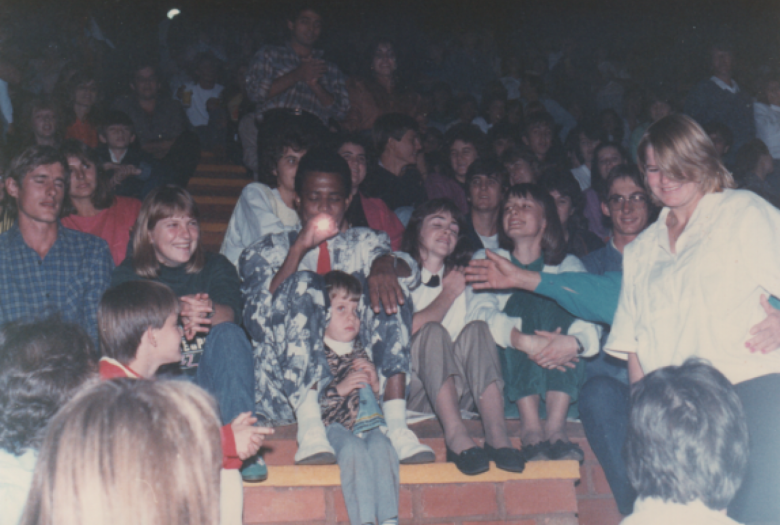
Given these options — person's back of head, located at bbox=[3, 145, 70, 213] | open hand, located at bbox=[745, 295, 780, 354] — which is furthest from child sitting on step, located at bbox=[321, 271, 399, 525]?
person's back of head, located at bbox=[3, 145, 70, 213]

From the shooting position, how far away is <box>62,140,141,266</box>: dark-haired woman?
3.58 metres

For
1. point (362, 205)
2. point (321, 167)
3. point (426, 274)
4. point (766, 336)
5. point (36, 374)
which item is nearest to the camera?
point (36, 374)

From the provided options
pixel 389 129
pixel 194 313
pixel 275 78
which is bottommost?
pixel 194 313

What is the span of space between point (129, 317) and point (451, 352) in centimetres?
129

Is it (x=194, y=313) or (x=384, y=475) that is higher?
(x=194, y=313)

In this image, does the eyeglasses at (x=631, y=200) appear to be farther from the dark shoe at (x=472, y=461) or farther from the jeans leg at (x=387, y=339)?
the dark shoe at (x=472, y=461)

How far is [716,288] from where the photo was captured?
2207 millimetres

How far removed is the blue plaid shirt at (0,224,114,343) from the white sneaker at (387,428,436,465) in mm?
1357

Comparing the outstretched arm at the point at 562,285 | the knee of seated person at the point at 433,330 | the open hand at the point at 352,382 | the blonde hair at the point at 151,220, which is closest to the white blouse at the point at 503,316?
the outstretched arm at the point at 562,285

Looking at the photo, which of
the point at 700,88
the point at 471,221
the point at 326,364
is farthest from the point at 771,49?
the point at 326,364

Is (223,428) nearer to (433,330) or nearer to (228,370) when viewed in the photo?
(228,370)

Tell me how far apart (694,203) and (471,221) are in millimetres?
1588

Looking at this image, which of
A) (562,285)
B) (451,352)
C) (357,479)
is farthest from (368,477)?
(562,285)

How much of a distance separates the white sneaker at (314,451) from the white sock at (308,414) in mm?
36
